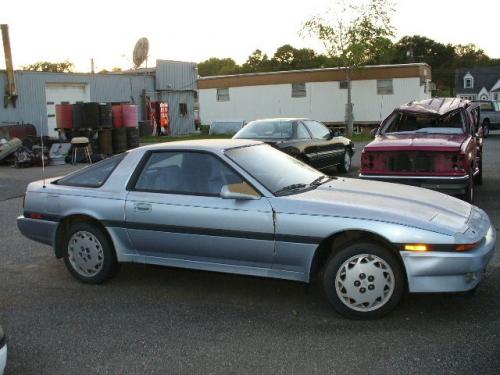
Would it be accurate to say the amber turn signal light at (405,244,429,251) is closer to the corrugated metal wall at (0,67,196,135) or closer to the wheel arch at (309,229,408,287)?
the wheel arch at (309,229,408,287)

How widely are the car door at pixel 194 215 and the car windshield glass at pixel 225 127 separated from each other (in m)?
24.3

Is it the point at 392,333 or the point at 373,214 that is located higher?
the point at 373,214

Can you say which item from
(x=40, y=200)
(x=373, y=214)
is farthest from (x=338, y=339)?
(x=40, y=200)

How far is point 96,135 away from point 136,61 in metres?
15.0

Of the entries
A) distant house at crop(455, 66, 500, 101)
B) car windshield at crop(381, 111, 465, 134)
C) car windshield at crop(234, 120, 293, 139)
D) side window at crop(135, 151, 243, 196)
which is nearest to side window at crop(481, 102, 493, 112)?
car windshield at crop(234, 120, 293, 139)

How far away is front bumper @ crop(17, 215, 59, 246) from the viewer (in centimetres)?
568

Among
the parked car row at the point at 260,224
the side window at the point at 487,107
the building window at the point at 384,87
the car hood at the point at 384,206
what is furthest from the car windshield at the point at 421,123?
the building window at the point at 384,87

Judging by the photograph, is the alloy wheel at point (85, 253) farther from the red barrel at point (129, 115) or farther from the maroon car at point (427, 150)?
the red barrel at point (129, 115)

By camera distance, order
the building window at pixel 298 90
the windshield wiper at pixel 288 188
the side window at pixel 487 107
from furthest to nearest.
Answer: the building window at pixel 298 90 < the side window at pixel 487 107 < the windshield wiper at pixel 288 188

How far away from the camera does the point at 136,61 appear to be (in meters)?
34.1

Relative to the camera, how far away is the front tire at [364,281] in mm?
4414

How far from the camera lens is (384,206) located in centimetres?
463

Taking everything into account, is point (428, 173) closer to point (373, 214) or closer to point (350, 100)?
point (373, 214)

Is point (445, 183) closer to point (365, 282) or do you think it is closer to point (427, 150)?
point (427, 150)
